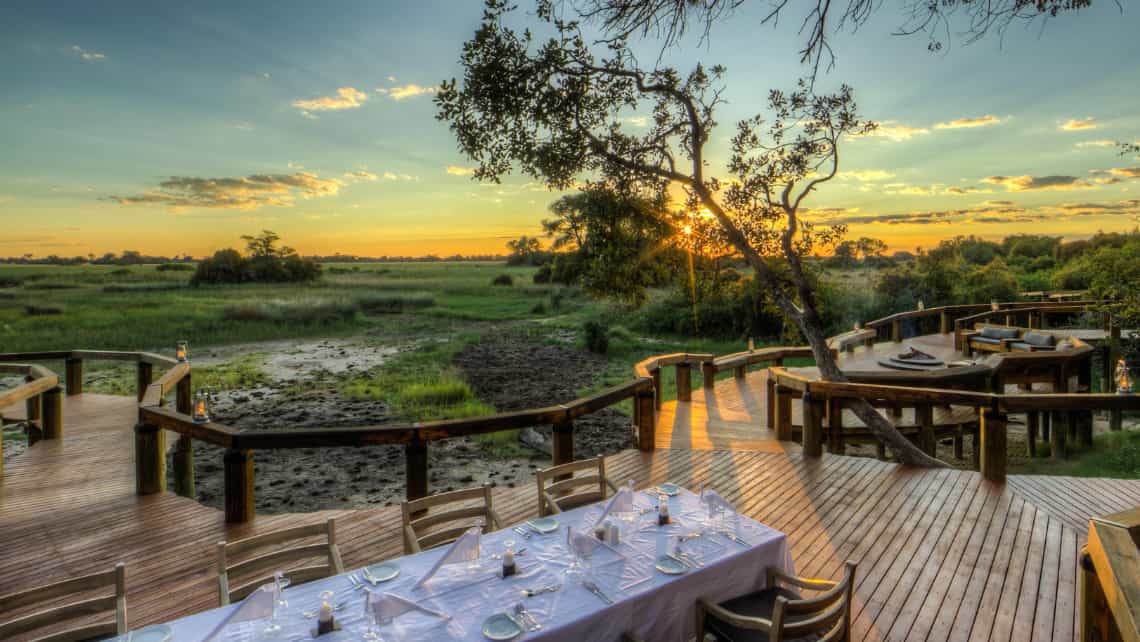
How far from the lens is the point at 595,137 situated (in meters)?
8.88

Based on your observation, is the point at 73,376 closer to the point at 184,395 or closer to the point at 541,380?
the point at 184,395

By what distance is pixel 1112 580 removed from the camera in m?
1.91

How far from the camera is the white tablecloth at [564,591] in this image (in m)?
2.25

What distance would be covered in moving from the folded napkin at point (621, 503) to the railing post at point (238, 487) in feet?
10.4

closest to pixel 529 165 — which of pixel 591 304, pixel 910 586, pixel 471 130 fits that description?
pixel 471 130

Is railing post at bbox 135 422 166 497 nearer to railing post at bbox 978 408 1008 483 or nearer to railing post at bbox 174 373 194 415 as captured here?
railing post at bbox 174 373 194 415

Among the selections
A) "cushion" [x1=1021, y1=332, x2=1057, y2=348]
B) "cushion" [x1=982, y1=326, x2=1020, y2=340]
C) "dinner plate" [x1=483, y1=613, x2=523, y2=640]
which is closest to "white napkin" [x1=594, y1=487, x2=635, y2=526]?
"dinner plate" [x1=483, y1=613, x2=523, y2=640]

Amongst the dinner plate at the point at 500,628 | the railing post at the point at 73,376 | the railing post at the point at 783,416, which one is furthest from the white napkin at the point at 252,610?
the railing post at the point at 73,376

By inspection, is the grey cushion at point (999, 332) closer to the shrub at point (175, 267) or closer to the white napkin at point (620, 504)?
the white napkin at point (620, 504)

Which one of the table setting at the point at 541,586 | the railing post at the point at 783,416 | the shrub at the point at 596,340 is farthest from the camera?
the shrub at the point at 596,340

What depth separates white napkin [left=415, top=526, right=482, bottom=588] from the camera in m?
2.69

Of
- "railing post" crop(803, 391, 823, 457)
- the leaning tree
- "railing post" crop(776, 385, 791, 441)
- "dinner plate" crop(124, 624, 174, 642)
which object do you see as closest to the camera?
"dinner plate" crop(124, 624, 174, 642)

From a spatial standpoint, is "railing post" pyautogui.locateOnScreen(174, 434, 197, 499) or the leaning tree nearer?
"railing post" pyautogui.locateOnScreen(174, 434, 197, 499)

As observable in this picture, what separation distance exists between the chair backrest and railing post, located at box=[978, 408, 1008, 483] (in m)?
3.86
